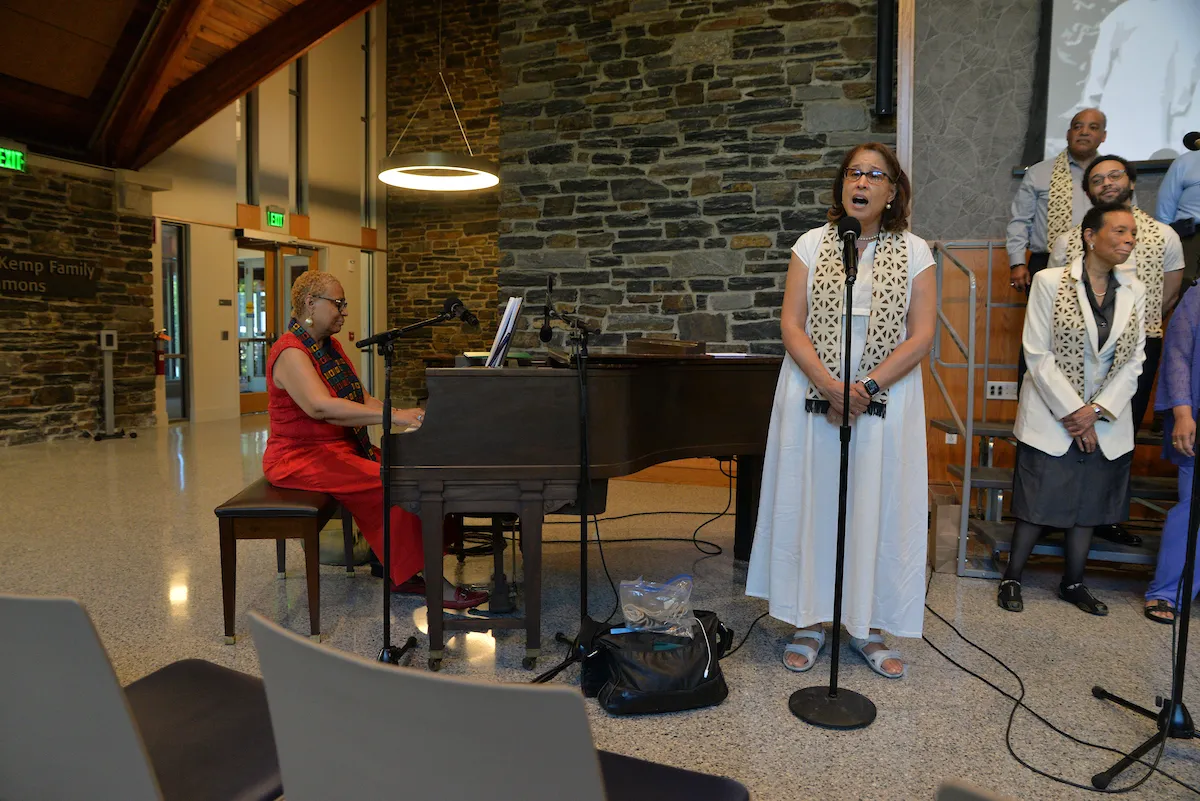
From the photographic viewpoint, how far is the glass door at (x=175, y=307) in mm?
8820

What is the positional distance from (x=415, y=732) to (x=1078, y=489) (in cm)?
323

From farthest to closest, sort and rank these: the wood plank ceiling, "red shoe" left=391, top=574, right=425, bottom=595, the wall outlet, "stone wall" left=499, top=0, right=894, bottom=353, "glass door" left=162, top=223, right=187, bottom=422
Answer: "glass door" left=162, top=223, right=187, bottom=422, the wood plank ceiling, "stone wall" left=499, top=0, right=894, bottom=353, the wall outlet, "red shoe" left=391, top=574, right=425, bottom=595

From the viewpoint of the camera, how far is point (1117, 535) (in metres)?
3.68

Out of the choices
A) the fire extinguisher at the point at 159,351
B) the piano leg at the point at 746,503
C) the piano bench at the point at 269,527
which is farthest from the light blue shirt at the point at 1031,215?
the fire extinguisher at the point at 159,351

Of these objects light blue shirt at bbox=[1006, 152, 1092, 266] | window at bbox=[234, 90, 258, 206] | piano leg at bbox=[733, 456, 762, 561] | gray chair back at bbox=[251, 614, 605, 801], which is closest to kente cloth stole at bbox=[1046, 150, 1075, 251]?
light blue shirt at bbox=[1006, 152, 1092, 266]

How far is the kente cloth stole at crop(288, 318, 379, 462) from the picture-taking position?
9.84ft

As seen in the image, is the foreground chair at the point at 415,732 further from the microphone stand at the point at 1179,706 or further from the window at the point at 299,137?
the window at the point at 299,137

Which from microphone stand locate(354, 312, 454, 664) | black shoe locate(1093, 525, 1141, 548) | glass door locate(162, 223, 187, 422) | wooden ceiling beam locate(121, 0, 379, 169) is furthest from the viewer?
glass door locate(162, 223, 187, 422)

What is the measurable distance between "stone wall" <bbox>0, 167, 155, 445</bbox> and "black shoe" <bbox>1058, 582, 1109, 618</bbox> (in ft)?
26.6

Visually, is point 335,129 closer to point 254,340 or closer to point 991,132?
point 254,340

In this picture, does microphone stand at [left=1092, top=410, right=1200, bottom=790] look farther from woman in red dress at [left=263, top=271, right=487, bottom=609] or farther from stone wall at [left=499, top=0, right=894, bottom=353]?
stone wall at [left=499, top=0, right=894, bottom=353]

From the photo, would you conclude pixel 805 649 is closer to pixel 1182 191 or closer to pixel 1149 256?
pixel 1149 256

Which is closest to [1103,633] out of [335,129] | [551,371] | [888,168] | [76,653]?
[888,168]

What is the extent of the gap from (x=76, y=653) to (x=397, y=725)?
458 mm
